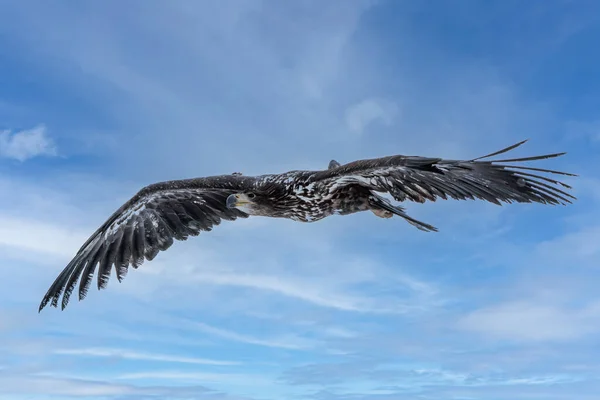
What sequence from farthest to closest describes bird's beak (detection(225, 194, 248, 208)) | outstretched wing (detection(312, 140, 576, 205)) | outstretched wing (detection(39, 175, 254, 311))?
outstretched wing (detection(39, 175, 254, 311)) < bird's beak (detection(225, 194, 248, 208)) < outstretched wing (detection(312, 140, 576, 205))

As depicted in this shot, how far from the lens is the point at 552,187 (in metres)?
6.52

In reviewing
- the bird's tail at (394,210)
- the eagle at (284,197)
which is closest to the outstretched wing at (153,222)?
the eagle at (284,197)

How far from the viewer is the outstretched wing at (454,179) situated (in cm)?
618

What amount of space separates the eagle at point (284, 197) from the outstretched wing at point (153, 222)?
0.02 metres

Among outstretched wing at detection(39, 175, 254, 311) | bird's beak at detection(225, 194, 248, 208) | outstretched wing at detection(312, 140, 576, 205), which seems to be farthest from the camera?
outstretched wing at detection(39, 175, 254, 311)

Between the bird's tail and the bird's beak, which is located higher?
the bird's beak

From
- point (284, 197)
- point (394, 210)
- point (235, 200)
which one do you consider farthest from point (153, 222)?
point (394, 210)

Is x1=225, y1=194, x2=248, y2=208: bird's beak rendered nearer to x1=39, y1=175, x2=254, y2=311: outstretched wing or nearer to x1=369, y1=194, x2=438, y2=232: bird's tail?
x1=39, y1=175, x2=254, y2=311: outstretched wing

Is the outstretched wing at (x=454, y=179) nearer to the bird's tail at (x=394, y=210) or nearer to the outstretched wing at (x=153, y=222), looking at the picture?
the bird's tail at (x=394, y=210)

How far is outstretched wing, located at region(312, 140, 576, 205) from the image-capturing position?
6180mm

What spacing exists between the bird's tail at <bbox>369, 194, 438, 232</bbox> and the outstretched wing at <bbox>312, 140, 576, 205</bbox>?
0.79 feet

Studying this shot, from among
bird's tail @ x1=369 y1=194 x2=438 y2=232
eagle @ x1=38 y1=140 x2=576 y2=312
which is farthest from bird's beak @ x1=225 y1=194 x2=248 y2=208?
bird's tail @ x1=369 y1=194 x2=438 y2=232

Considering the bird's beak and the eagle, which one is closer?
the eagle

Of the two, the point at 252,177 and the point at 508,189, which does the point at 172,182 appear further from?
the point at 508,189
